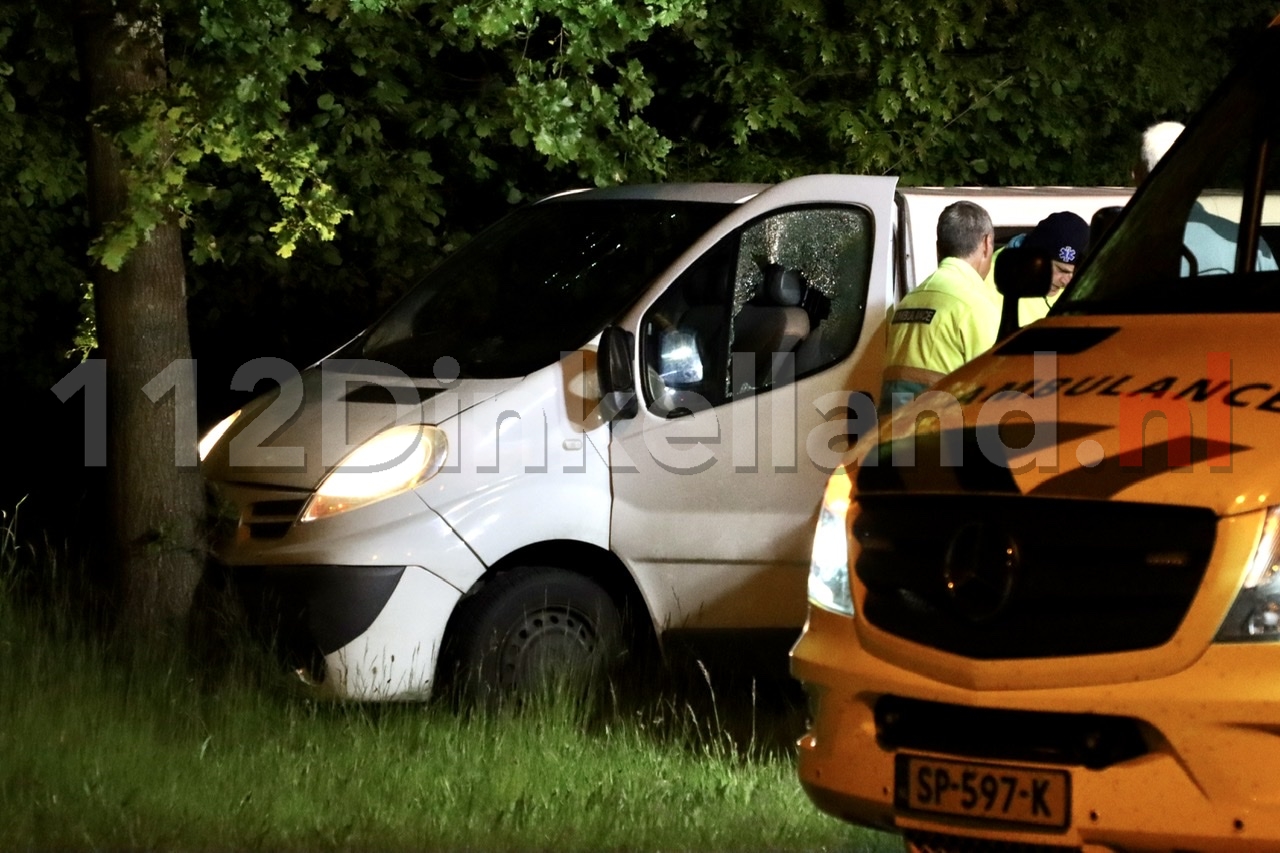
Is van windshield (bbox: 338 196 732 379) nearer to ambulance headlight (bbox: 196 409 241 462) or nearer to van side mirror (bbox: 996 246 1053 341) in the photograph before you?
ambulance headlight (bbox: 196 409 241 462)

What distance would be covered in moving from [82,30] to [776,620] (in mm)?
3616

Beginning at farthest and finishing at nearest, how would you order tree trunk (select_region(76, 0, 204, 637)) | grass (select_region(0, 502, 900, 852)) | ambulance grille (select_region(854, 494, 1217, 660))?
tree trunk (select_region(76, 0, 204, 637)) < grass (select_region(0, 502, 900, 852)) < ambulance grille (select_region(854, 494, 1217, 660))

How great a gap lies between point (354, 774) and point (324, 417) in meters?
1.40

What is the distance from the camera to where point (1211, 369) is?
429cm

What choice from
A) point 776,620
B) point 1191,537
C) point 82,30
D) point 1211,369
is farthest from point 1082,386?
point 82,30

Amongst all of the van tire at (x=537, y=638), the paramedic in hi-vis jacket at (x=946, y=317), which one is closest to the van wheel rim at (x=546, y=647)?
the van tire at (x=537, y=638)

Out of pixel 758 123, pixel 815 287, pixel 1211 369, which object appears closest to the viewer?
pixel 1211 369

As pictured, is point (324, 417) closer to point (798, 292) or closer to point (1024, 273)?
point (798, 292)

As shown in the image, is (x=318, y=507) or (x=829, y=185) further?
(x=829, y=185)

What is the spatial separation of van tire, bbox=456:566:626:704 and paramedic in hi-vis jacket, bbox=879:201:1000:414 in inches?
51.3

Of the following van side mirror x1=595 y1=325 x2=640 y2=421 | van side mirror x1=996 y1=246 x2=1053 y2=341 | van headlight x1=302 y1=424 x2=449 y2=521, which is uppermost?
van side mirror x1=996 y1=246 x2=1053 y2=341

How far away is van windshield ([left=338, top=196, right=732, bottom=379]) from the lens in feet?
23.2

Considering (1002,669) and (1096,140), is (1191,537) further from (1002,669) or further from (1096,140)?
(1096,140)

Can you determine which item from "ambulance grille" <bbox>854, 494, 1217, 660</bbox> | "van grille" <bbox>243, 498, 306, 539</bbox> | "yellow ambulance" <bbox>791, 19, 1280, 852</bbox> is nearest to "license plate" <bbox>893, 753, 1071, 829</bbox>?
"yellow ambulance" <bbox>791, 19, 1280, 852</bbox>
